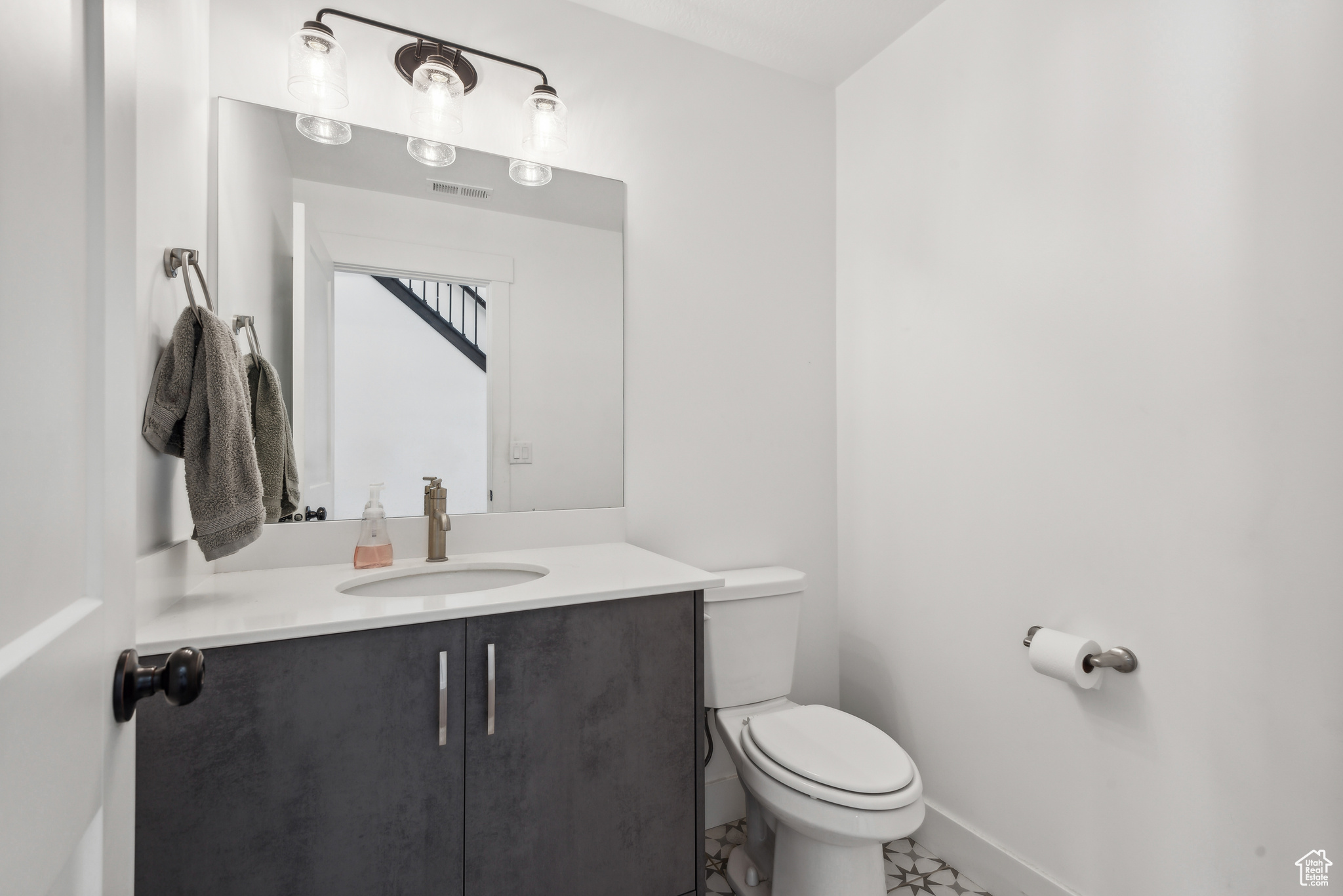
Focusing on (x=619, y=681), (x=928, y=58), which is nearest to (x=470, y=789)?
(x=619, y=681)

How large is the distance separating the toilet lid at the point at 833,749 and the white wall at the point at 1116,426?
1.30 ft

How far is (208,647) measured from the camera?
3.18 feet

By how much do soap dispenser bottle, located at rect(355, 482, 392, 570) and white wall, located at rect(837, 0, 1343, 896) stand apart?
1.44 metres

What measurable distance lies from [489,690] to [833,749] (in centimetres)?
81

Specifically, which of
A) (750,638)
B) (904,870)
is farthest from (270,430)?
(904,870)

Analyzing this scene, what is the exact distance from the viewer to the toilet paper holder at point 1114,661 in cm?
134

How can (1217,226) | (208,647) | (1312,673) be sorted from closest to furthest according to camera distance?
1. (208,647)
2. (1312,673)
3. (1217,226)

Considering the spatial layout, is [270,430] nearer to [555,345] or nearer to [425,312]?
[425,312]

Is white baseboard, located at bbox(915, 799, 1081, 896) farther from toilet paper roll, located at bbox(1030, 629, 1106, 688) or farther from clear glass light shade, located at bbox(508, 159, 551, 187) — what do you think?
clear glass light shade, located at bbox(508, 159, 551, 187)

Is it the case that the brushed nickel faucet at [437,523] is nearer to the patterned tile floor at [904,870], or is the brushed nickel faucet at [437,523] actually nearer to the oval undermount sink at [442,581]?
the oval undermount sink at [442,581]

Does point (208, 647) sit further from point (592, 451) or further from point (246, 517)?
point (592, 451)

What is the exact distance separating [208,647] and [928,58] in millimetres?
2235

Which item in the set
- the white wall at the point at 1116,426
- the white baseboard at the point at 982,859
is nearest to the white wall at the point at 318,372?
the white wall at the point at 1116,426

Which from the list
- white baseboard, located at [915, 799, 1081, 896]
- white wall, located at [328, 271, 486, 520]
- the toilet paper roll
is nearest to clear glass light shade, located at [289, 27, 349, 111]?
white wall, located at [328, 271, 486, 520]
